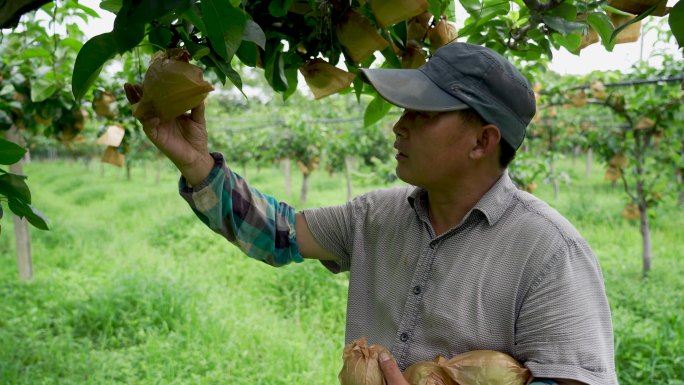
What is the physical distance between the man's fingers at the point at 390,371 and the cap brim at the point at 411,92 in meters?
0.40

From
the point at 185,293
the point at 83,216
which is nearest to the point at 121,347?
the point at 185,293

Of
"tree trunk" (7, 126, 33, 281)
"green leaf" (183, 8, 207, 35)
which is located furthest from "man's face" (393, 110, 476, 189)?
"tree trunk" (7, 126, 33, 281)

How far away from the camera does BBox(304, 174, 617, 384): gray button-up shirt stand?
88 cm

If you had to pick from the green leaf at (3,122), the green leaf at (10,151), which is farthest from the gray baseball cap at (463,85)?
the green leaf at (3,122)

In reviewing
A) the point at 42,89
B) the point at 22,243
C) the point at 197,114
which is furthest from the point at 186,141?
the point at 22,243

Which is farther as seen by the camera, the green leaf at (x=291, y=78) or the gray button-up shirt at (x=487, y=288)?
the green leaf at (x=291, y=78)

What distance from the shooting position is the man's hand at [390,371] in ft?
2.88

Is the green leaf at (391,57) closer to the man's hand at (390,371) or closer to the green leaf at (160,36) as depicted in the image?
the green leaf at (160,36)

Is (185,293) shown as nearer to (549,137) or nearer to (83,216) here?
(83,216)

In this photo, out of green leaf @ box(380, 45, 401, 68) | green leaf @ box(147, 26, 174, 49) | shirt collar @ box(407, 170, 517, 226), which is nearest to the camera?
green leaf @ box(147, 26, 174, 49)

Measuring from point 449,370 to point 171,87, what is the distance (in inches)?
23.0

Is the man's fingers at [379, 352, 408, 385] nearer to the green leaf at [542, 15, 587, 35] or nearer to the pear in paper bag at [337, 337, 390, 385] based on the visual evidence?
the pear in paper bag at [337, 337, 390, 385]

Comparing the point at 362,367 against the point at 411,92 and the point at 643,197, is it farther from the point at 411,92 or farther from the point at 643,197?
the point at 643,197

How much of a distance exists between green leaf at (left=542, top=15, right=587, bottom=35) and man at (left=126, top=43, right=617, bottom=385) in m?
0.10
